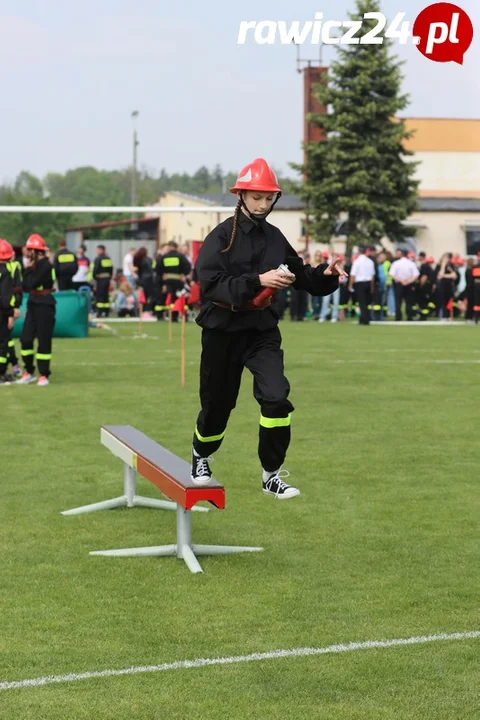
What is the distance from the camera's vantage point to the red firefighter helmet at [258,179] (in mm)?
7707

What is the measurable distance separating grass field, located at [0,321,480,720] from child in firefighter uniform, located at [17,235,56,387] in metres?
2.19

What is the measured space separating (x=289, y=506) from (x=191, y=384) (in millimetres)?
8911

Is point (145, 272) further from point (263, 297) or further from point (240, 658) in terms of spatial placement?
point (240, 658)

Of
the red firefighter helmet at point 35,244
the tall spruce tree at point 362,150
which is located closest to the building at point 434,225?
the tall spruce tree at point 362,150

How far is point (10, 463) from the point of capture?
12234 mm

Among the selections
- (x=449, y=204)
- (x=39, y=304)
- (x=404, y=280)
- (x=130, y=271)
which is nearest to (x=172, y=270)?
(x=130, y=271)

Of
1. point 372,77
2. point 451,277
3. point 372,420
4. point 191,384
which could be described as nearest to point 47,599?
point 372,420

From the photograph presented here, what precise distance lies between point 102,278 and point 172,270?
4.98m

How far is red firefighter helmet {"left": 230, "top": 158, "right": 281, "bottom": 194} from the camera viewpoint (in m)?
7.71

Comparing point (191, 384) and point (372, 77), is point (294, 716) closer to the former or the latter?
point (191, 384)

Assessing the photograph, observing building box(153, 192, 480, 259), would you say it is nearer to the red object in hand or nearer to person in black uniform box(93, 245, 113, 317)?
person in black uniform box(93, 245, 113, 317)

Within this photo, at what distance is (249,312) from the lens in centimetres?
803

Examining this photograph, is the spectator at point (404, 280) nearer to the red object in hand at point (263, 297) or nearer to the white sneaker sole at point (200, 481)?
the white sneaker sole at point (200, 481)

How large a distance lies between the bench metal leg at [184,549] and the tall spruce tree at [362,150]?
2009 inches
